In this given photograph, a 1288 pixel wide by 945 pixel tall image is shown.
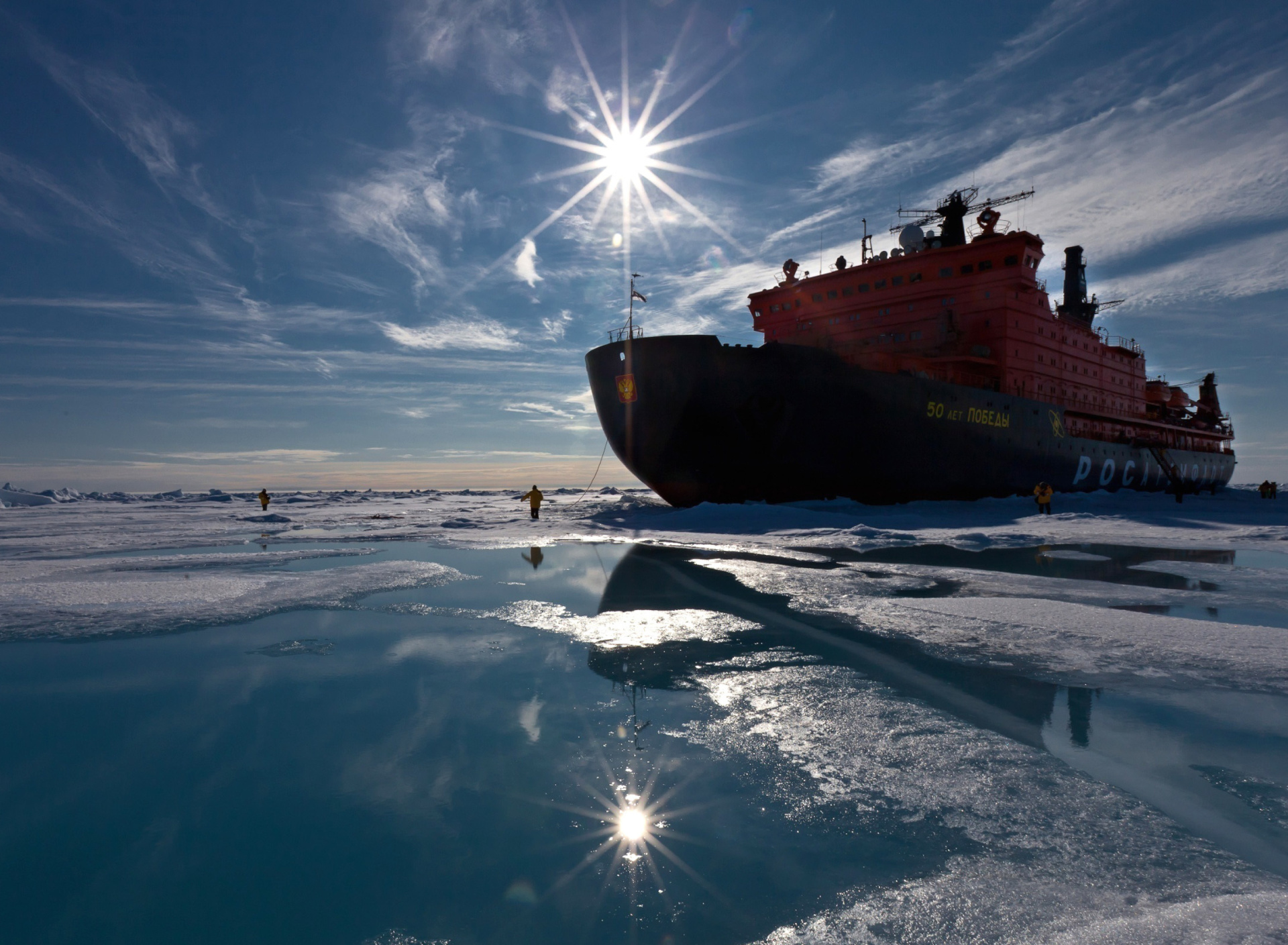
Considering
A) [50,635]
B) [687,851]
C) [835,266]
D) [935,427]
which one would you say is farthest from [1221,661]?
[835,266]

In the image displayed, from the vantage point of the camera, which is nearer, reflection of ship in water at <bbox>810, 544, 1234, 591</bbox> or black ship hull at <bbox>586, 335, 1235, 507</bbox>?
reflection of ship in water at <bbox>810, 544, 1234, 591</bbox>

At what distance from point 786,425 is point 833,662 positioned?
41.7 feet

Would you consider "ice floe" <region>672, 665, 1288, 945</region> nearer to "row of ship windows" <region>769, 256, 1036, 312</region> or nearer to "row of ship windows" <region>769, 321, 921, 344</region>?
"row of ship windows" <region>769, 321, 921, 344</region>

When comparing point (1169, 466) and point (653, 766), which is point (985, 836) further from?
point (1169, 466)

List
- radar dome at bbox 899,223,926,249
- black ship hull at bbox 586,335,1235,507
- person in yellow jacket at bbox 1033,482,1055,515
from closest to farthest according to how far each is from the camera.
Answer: black ship hull at bbox 586,335,1235,507
person in yellow jacket at bbox 1033,482,1055,515
radar dome at bbox 899,223,926,249

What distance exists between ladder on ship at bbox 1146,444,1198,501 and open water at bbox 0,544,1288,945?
3563 centimetres

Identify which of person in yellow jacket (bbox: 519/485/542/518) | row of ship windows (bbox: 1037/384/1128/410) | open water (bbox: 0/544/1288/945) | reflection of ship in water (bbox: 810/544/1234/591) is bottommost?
open water (bbox: 0/544/1288/945)

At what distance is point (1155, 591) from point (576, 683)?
7691 mm

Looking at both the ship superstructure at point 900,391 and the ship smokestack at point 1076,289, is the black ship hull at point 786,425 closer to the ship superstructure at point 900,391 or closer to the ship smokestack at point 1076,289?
the ship superstructure at point 900,391

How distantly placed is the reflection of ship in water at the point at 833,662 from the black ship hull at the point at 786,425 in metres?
9.84

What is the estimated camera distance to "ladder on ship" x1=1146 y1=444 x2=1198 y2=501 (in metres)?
30.9

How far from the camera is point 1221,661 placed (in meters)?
4.57

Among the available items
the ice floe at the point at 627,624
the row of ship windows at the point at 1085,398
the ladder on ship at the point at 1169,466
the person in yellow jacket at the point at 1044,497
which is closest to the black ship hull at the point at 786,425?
the person in yellow jacket at the point at 1044,497

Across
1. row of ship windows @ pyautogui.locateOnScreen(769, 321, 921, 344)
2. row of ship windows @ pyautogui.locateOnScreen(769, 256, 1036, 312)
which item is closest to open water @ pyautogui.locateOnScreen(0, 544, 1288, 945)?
row of ship windows @ pyautogui.locateOnScreen(769, 321, 921, 344)
